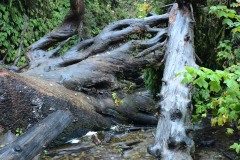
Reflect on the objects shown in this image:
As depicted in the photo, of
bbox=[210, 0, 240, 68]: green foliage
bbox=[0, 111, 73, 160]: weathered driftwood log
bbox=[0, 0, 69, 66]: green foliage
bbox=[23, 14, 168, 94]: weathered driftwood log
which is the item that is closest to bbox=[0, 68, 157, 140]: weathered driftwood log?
bbox=[23, 14, 168, 94]: weathered driftwood log

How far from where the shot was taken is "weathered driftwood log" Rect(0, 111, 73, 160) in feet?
9.09

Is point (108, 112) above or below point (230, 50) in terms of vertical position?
below

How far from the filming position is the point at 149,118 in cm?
608

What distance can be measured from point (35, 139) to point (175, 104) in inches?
67.6

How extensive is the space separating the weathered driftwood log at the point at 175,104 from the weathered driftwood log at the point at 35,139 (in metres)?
1.16

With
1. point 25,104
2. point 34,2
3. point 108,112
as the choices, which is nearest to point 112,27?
point 108,112

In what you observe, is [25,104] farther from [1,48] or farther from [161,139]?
[1,48]

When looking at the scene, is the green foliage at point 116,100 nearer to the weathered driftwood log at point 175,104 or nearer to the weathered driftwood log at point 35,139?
the weathered driftwood log at point 175,104

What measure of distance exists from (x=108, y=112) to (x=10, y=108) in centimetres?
185

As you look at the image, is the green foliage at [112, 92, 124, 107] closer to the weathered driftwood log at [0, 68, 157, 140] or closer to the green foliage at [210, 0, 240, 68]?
the weathered driftwood log at [0, 68, 157, 140]

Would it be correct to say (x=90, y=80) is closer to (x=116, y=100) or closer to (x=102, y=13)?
(x=116, y=100)

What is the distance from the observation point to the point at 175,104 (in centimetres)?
382

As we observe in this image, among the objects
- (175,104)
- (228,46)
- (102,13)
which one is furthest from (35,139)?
(102,13)

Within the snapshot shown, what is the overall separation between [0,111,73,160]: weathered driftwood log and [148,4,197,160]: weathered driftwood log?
1.16 metres
